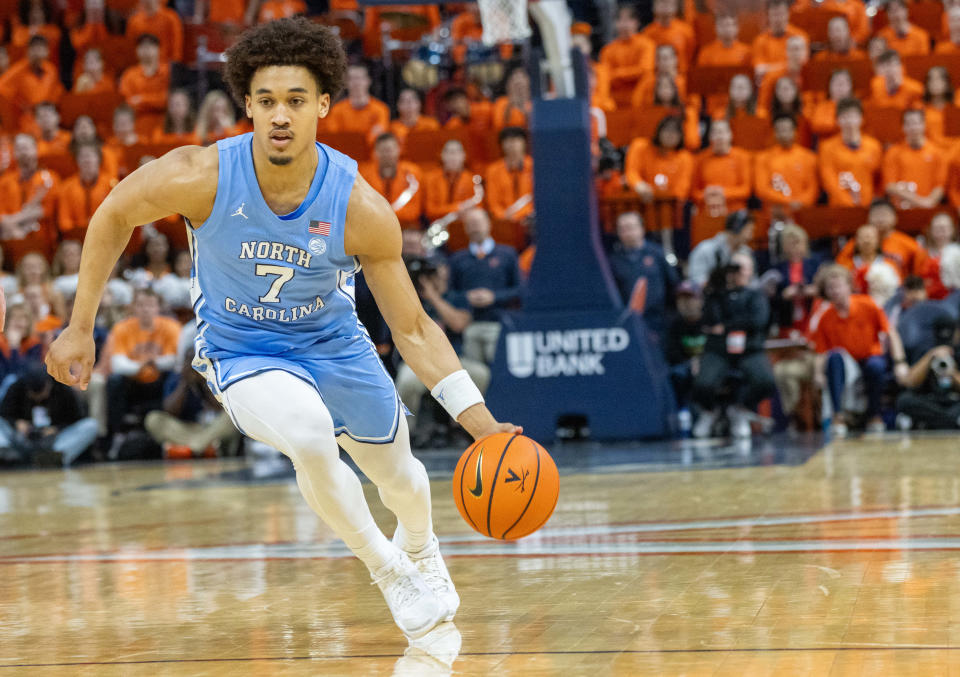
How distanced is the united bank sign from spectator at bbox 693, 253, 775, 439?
0.83m

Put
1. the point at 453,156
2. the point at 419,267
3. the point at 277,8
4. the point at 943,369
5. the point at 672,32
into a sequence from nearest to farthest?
the point at 943,369, the point at 419,267, the point at 453,156, the point at 672,32, the point at 277,8

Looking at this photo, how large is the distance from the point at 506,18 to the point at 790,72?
387 centimetres

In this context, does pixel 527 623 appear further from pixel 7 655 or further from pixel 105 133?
pixel 105 133

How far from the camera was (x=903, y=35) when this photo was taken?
46.3ft

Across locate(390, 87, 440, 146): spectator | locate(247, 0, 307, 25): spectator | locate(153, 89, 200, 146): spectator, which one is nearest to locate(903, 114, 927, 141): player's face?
locate(390, 87, 440, 146): spectator

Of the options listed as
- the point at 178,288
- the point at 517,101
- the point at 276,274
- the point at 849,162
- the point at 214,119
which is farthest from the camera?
the point at 214,119

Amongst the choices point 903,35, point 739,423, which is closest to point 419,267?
point 739,423

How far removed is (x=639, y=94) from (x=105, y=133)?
607cm

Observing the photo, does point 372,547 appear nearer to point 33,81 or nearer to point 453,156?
point 453,156

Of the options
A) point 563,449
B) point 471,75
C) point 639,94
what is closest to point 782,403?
point 563,449

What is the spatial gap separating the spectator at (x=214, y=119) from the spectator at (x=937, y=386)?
23.5ft

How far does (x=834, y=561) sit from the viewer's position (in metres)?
4.73

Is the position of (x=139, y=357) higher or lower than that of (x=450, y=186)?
lower

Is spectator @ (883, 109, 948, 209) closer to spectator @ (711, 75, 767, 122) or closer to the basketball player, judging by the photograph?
spectator @ (711, 75, 767, 122)
